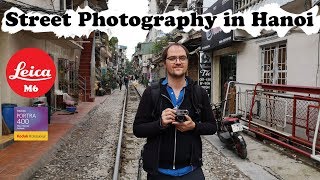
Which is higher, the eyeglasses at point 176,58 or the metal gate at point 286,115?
the eyeglasses at point 176,58

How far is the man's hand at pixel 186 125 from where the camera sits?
250 cm

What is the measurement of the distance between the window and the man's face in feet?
27.1

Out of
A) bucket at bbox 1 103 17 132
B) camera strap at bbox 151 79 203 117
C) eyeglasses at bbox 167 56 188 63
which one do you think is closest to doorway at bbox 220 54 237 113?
bucket at bbox 1 103 17 132

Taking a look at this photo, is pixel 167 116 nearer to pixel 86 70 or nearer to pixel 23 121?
pixel 23 121

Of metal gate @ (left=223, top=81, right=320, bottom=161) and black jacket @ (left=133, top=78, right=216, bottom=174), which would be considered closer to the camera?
black jacket @ (left=133, top=78, right=216, bottom=174)

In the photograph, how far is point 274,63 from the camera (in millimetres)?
10797

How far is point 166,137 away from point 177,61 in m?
0.57

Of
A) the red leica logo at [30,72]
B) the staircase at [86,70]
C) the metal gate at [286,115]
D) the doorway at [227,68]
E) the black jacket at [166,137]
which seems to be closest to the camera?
the black jacket at [166,137]

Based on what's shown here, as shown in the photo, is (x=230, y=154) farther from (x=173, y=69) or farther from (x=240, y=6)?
(x=240, y=6)

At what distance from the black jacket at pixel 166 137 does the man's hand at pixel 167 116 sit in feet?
0.27

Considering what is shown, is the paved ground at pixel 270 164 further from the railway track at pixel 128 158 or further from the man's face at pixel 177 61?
the man's face at pixel 177 61

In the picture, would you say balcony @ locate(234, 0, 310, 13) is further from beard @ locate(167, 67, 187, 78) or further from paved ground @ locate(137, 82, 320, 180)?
beard @ locate(167, 67, 187, 78)

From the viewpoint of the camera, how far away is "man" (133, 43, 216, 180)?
2.63m

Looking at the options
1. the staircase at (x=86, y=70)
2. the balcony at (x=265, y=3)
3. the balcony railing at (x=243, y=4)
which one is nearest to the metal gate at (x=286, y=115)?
the balcony at (x=265, y=3)
